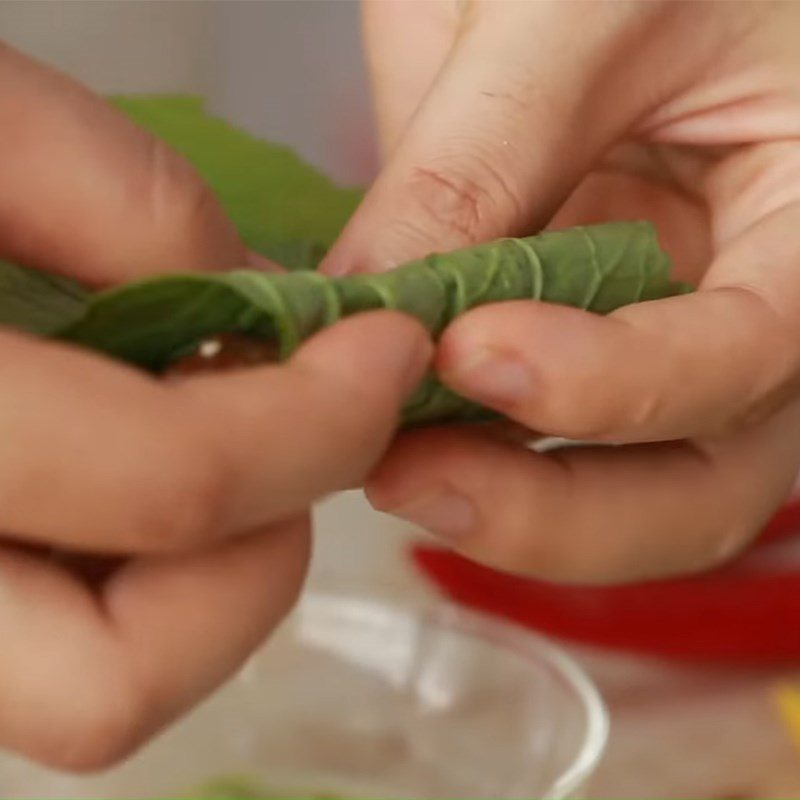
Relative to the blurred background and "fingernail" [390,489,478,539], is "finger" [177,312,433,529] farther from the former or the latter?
the blurred background

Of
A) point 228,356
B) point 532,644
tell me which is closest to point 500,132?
point 228,356

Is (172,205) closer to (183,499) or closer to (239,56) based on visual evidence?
(183,499)

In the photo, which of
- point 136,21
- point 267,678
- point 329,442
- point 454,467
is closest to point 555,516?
point 454,467

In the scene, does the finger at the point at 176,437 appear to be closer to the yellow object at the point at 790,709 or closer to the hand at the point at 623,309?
the hand at the point at 623,309

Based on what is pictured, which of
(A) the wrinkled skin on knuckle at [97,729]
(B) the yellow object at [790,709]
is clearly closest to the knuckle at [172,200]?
(A) the wrinkled skin on knuckle at [97,729]

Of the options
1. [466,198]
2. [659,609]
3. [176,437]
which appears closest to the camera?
[176,437]

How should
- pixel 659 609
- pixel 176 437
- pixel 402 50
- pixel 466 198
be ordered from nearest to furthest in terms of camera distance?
pixel 176 437
pixel 466 198
pixel 402 50
pixel 659 609
